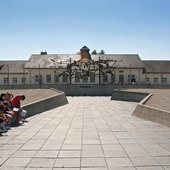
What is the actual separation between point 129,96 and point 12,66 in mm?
44488

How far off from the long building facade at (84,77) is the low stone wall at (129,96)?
29.5 metres

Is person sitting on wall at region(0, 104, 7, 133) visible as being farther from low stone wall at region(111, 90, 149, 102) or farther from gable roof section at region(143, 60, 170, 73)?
gable roof section at region(143, 60, 170, 73)

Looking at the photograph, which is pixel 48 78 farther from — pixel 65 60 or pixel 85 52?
pixel 85 52

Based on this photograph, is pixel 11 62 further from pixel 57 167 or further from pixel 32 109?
pixel 57 167

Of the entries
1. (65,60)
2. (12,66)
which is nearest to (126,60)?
(65,60)

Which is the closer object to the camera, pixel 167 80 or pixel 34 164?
pixel 34 164

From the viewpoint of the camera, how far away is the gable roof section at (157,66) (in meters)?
62.2

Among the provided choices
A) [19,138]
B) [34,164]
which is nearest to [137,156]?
[34,164]

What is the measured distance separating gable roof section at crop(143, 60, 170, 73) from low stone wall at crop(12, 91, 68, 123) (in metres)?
43.0

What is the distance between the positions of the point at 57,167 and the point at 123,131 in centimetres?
464

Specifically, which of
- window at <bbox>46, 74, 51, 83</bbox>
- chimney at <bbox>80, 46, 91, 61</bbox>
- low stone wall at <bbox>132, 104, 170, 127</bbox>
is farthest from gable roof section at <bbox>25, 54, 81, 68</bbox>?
low stone wall at <bbox>132, 104, 170, 127</bbox>

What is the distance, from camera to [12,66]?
2557 inches

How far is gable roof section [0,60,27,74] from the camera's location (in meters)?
62.8

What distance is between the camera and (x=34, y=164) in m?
5.92
